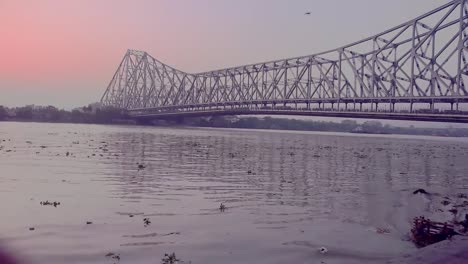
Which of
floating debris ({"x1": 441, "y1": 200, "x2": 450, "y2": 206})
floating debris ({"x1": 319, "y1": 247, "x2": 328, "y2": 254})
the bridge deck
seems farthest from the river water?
the bridge deck

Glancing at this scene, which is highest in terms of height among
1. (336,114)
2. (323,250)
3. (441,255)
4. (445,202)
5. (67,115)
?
(67,115)

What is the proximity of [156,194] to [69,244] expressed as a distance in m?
5.59

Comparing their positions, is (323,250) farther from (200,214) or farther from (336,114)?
(336,114)

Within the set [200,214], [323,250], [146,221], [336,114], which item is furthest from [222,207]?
[336,114]

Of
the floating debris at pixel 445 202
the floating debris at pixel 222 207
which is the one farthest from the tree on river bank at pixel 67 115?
the floating debris at pixel 222 207

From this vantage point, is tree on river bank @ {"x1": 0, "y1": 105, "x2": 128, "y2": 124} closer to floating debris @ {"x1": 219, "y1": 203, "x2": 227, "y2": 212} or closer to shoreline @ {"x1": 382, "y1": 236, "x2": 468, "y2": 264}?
floating debris @ {"x1": 219, "y1": 203, "x2": 227, "y2": 212}

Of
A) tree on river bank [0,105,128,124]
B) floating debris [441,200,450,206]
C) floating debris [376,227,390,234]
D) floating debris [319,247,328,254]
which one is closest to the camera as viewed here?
floating debris [319,247,328,254]

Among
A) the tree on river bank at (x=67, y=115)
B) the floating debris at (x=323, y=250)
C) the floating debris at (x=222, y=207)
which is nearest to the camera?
the floating debris at (x=323, y=250)

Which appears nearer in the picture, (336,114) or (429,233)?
(429,233)

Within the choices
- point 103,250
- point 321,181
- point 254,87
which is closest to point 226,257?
point 103,250

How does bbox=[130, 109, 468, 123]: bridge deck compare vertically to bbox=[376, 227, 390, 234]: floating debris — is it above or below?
above

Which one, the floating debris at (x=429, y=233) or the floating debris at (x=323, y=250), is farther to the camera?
the floating debris at (x=429, y=233)

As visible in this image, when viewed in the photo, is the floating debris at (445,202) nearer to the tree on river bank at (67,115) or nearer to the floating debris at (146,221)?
the floating debris at (146,221)

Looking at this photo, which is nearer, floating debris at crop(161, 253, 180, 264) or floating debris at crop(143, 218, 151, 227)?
floating debris at crop(161, 253, 180, 264)
